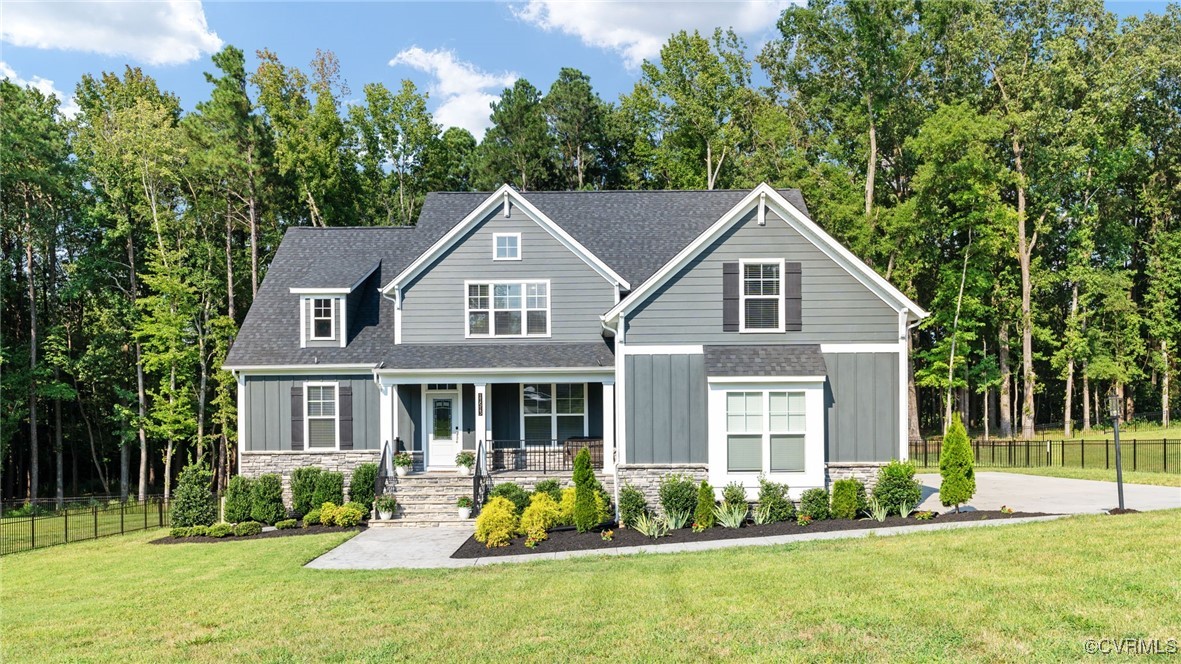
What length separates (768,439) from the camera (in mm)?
15375

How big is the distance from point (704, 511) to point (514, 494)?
167 inches

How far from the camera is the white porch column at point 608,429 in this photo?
58.4 feet

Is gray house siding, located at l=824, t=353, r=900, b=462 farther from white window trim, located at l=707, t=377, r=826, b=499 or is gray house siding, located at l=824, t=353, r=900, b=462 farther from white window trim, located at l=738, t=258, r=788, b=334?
white window trim, located at l=738, t=258, r=788, b=334

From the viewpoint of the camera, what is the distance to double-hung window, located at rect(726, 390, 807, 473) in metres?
15.3

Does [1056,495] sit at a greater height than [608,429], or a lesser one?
lesser

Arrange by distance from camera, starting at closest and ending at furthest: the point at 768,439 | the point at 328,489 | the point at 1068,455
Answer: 1. the point at 768,439
2. the point at 328,489
3. the point at 1068,455

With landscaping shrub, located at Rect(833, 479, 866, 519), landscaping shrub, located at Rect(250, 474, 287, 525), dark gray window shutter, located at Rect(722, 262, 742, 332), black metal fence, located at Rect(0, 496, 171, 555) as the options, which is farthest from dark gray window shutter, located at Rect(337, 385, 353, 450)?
landscaping shrub, located at Rect(833, 479, 866, 519)

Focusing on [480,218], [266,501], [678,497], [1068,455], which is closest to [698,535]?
[678,497]

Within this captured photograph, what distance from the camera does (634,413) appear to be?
1578 centimetres

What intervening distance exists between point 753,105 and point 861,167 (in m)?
7.00

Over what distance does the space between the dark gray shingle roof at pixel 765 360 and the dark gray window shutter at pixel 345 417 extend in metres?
9.70

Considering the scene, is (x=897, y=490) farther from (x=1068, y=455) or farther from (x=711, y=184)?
(x=711, y=184)

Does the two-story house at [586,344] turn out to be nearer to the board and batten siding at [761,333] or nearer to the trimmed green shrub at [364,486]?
the board and batten siding at [761,333]

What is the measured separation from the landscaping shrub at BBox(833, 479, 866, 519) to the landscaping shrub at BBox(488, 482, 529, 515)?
6.45 metres
